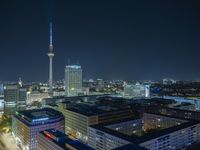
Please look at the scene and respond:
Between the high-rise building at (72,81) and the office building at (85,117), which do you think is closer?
the office building at (85,117)

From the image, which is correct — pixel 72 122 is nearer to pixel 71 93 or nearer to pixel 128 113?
pixel 128 113

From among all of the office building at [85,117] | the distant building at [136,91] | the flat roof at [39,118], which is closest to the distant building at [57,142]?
the flat roof at [39,118]

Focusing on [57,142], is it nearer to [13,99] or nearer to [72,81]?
[13,99]

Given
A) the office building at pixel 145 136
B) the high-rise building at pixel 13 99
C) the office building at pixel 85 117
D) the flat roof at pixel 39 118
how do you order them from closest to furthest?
the office building at pixel 145 136 → the flat roof at pixel 39 118 → the office building at pixel 85 117 → the high-rise building at pixel 13 99

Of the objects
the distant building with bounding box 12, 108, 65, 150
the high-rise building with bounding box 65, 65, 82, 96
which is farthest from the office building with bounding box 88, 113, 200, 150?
the high-rise building with bounding box 65, 65, 82, 96

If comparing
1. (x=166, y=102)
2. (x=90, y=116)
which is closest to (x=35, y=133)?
(x=90, y=116)

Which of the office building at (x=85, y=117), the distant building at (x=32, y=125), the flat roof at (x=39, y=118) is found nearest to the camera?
the distant building at (x=32, y=125)

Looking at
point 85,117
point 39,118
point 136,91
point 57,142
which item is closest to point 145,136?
point 57,142

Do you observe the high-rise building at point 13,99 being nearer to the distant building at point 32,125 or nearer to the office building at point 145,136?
the distant building at point 32,125
